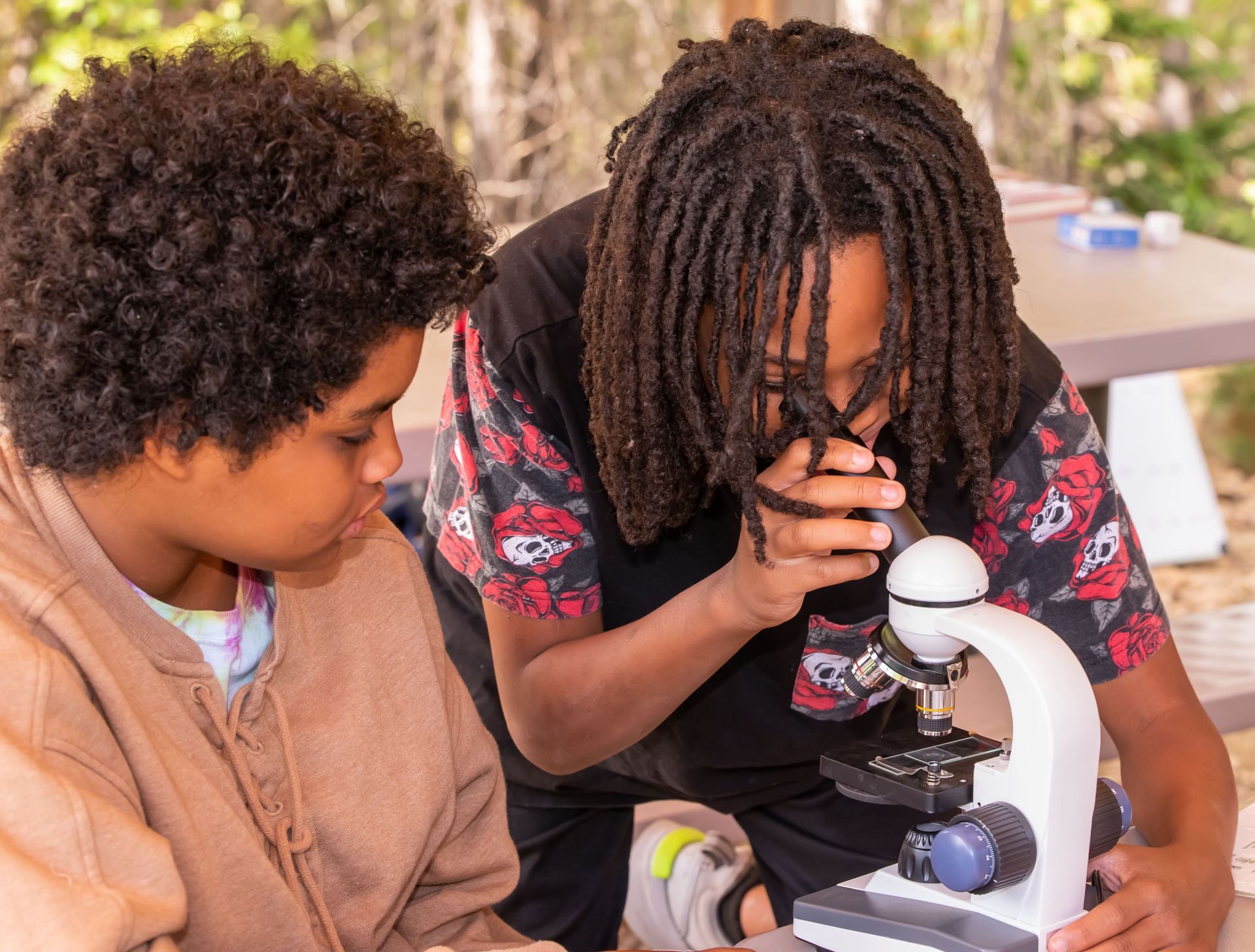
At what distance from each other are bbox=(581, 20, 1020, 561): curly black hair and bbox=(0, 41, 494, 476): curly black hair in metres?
0.20

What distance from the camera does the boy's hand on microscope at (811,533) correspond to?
1030 millimetres

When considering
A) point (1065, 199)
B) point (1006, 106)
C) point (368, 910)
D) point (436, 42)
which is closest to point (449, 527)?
point (368, 910)

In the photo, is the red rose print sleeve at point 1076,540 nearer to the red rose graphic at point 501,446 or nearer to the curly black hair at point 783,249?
the curly black hair at point 783,249

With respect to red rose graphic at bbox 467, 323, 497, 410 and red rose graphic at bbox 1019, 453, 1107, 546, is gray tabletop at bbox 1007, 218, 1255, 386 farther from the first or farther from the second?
red rose graphic at bbox 467, 323, 497, 410

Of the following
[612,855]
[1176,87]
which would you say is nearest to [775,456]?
[612,855]

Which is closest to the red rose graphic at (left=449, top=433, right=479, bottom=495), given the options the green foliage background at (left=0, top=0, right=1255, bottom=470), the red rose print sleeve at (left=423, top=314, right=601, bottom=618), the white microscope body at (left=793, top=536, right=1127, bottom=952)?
the red rose print sleeve at (left=423, top=314, right=601, bottom=618)

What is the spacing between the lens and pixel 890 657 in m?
1.03

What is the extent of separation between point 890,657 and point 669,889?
1.20m

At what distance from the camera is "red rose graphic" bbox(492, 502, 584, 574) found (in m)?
1.33

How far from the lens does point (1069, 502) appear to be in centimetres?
131

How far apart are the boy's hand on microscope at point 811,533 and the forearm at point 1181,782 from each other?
37 cm

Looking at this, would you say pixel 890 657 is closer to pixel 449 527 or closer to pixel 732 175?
pixel 732 175

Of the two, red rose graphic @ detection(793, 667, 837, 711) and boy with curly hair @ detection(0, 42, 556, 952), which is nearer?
boy with curly hair @ detection(0, 42, 556, 952)

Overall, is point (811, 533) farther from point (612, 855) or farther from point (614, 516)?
point (612, 855)
